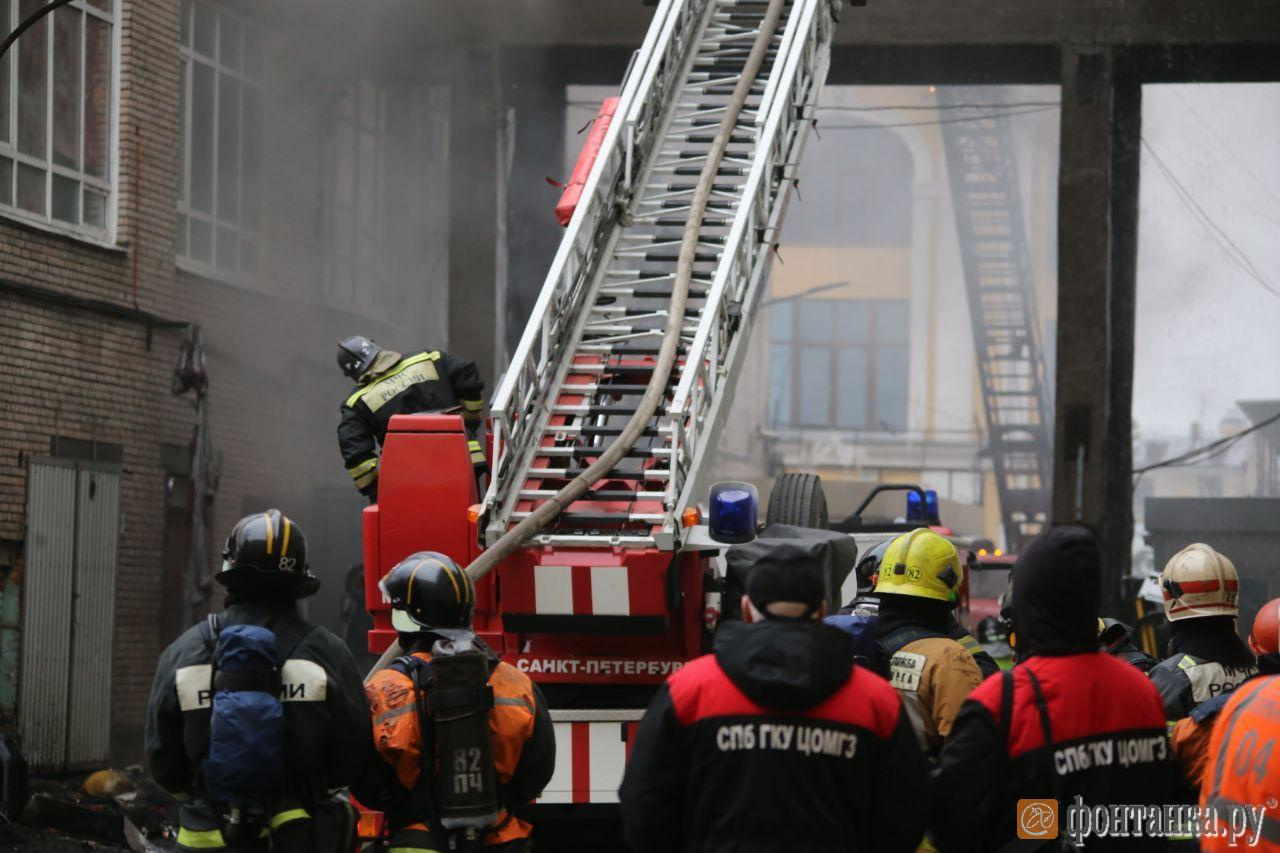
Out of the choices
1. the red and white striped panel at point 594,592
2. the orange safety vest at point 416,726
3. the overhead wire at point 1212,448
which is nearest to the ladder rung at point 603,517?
the red and white striped panel at point 594,592

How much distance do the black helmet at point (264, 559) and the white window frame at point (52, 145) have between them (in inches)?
363

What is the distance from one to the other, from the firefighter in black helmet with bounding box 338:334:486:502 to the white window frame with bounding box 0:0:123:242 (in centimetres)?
558

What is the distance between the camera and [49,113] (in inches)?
554

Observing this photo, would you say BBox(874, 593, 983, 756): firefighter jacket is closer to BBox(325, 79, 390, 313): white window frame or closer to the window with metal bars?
BBox(325, 79, 390, 313): white window frame

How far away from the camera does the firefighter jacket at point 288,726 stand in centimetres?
466

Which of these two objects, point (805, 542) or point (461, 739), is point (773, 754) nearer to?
point (461, 739)

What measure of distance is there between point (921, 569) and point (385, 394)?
3.89 m

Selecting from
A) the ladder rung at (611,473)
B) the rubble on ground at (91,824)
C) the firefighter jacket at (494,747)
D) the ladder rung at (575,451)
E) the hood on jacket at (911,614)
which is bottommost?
the rubble on ground at (91,824)

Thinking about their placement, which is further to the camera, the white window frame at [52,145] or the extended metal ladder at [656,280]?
the white window frame at [52,145]

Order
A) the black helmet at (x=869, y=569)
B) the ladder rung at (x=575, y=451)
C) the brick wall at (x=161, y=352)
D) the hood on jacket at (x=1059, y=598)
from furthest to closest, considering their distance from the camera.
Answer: the brick wall at (x=161, y=352) → the ladder rung at (x=575, y=451) → the black helmet at (x=869, y=569) → the hood on jacket at (x=1059, y=598)

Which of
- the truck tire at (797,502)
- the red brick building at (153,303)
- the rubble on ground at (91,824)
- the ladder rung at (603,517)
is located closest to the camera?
the ladder rung at (603,517)

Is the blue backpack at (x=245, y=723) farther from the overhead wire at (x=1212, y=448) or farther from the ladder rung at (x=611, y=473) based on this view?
the overhead wire at (x=1212, y=448)

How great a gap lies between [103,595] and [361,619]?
3892mm

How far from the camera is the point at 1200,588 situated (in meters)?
5.47
